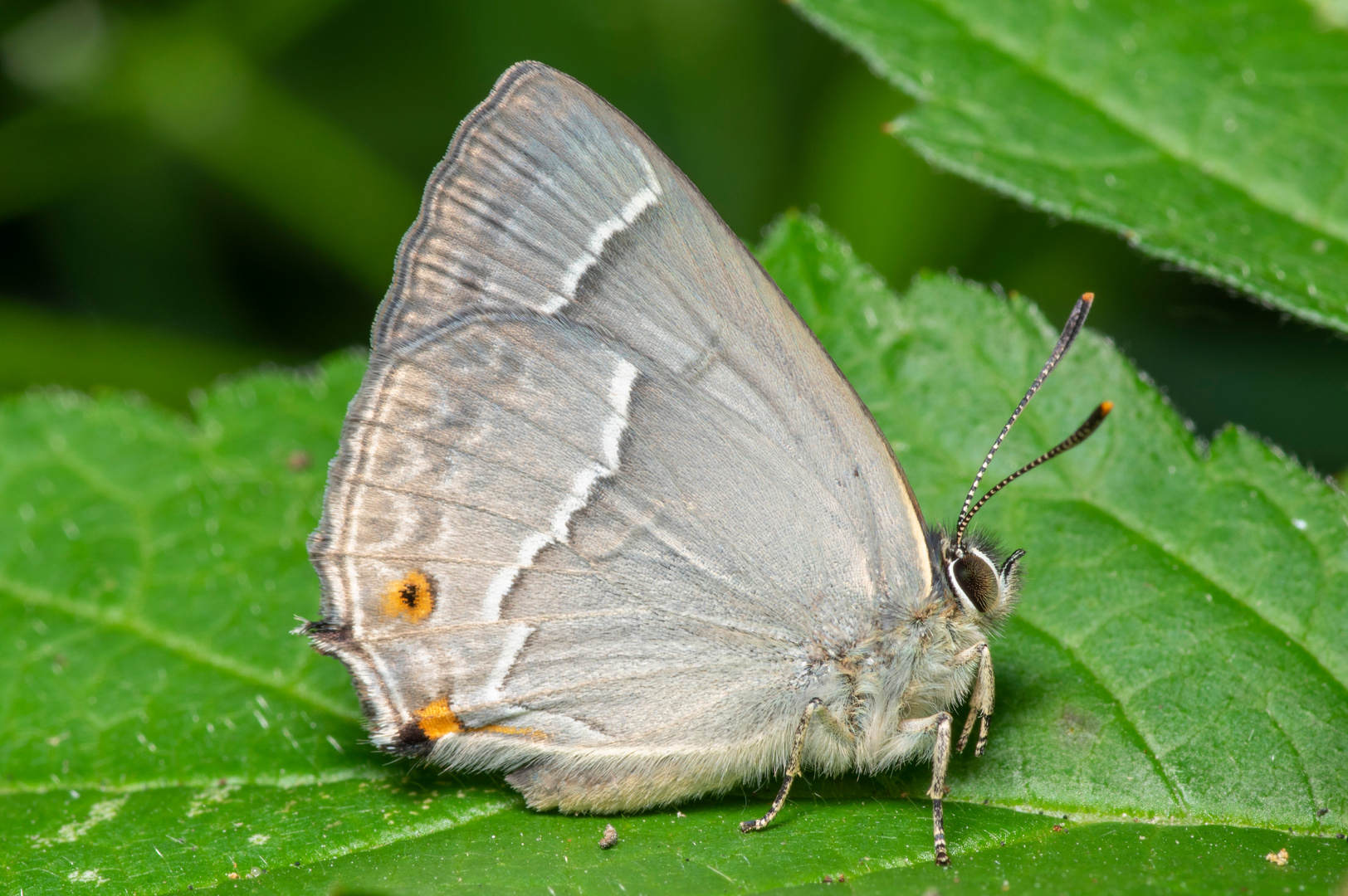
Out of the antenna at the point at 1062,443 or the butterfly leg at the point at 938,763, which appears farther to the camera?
the antenna at the point at 1062,443

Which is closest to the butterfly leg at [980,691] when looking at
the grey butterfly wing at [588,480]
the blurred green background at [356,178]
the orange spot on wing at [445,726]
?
the grey butterfly wing at [588,480]

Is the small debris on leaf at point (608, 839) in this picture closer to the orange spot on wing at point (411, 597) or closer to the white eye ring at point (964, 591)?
the orange spot on wing at point (411, 597)

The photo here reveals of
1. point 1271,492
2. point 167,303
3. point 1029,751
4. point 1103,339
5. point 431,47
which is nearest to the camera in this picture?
point 1029,751

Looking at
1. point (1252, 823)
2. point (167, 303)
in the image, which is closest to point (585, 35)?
point (167, 303)

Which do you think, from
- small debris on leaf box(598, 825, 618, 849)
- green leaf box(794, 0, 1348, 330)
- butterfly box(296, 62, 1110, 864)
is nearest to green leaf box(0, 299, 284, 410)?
butterfly box(296, 62, 1110, 864)

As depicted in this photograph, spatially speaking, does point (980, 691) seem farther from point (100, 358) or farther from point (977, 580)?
point (100, 358)

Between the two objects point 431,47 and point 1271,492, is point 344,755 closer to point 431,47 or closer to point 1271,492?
point 1271,492
